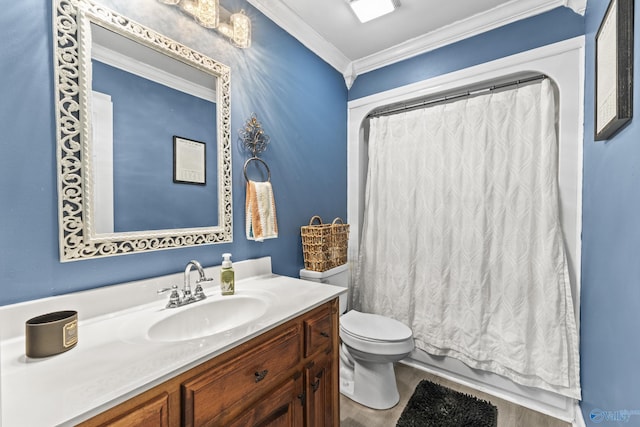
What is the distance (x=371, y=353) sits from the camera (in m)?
1.65

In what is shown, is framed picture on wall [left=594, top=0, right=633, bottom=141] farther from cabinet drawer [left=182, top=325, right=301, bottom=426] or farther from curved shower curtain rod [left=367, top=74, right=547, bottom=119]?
cabinet drawer [left=182, top=325, right=301, bottom=426]

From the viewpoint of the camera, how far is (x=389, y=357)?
64.6 inches

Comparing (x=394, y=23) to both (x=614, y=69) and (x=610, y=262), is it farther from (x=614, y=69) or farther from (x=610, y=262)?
(x=610, y=262)

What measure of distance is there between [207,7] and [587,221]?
2187 mm

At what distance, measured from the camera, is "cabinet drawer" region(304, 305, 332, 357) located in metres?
1.14

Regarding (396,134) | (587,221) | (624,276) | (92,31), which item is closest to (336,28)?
(396,134)

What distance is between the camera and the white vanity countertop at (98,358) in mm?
551

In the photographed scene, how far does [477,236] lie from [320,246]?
3.56 feet

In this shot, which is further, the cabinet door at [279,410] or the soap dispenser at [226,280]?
the soap dispenser at [226,280]

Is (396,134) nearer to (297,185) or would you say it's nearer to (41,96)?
(297,185)

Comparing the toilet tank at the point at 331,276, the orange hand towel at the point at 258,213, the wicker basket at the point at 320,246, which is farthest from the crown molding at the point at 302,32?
the toilet tank at the point at 331,276

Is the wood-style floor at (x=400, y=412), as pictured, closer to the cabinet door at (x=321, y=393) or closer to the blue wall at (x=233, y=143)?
the cabinet door at (x=321, y=393)

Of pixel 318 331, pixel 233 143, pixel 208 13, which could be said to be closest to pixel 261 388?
pixel 318 331

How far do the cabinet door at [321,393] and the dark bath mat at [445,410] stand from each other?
58 cm
